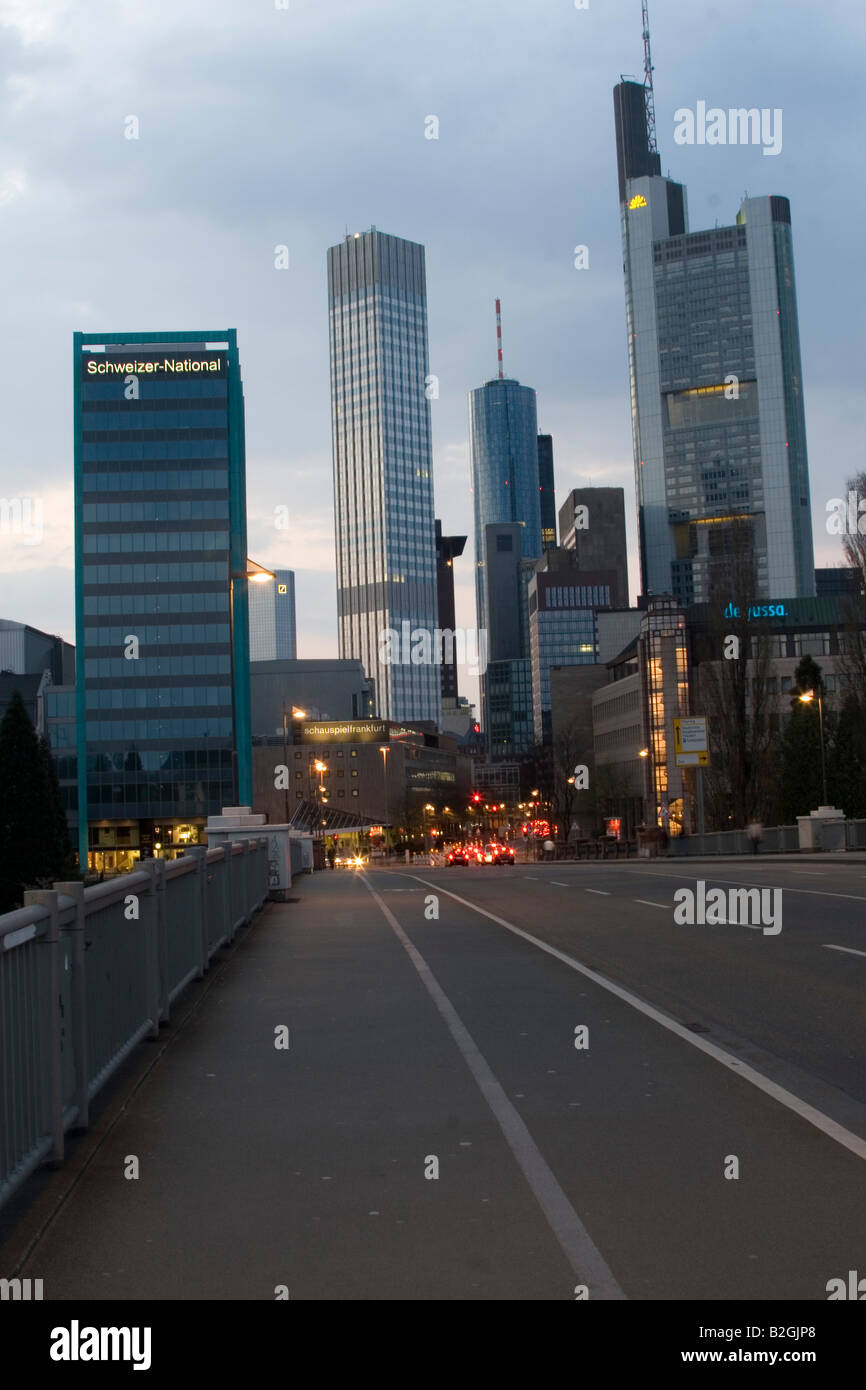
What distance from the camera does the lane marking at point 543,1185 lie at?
193 inches

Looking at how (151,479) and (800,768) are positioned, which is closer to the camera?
(800,768)

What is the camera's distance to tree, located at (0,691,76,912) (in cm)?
5997

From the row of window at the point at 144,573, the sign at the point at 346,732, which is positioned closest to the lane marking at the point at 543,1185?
the row of window at the point at 144,573

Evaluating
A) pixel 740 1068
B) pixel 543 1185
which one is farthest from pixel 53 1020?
pixel 740 1068

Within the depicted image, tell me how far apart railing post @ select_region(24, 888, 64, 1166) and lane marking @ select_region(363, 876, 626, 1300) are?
2.17 metres

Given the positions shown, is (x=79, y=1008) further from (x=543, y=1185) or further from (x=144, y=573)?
(x=144, y=573)

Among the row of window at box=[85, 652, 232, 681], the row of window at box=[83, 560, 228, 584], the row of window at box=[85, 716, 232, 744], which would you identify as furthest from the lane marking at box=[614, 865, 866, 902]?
the row of window at box=[83, 560, 228, 584]

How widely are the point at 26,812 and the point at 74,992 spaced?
186 ft

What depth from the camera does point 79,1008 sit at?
730 centimetres

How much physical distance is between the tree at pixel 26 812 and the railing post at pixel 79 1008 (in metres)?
52.0

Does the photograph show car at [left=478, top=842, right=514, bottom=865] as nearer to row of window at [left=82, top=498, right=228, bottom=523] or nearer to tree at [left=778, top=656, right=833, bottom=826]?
tree at [left=778, top=656, right=833, bottom=826]

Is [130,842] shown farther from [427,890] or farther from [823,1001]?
[823,1001]

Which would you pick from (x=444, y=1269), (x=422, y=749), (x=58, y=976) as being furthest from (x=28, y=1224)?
(x=422, y=749)
